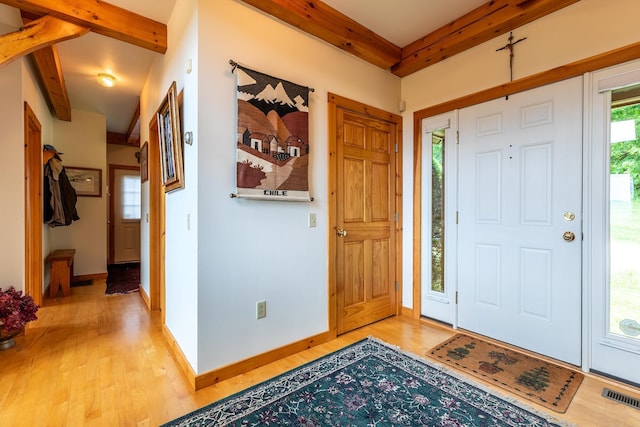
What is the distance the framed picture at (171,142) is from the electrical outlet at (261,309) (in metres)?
1.00

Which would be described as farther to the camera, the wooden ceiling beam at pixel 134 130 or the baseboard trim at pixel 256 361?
the wooden ceiling beam at pixel 134 130

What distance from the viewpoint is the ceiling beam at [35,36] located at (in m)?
2.07

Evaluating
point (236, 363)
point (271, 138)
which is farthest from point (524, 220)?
point (236, 363)

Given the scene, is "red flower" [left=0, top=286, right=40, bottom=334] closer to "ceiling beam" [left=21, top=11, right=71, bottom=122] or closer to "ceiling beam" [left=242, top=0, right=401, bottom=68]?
"ceiling beam" [left=21, top=11, right=71, bottom=122]

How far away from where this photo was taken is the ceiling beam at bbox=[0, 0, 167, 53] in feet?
6.47

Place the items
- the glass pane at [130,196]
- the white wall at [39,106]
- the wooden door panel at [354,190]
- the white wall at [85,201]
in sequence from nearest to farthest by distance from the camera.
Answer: the wooden door panel at [354,190] → the white wall at [39,106] → the white wall at [85,201] → the glass pane at [130,196]

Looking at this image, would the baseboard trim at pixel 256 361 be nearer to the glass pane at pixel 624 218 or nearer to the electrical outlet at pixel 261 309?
the electrical outlet at pixel 261 309

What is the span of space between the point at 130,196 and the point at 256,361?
19.5 feet

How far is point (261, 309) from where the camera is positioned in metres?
2.13

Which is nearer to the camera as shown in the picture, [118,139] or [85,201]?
[85,201]

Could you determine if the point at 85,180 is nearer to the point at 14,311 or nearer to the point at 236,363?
the point at 14,311

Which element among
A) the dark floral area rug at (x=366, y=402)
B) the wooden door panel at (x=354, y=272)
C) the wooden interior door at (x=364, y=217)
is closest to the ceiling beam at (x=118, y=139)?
the wooden interior door at (x=364, y=217)

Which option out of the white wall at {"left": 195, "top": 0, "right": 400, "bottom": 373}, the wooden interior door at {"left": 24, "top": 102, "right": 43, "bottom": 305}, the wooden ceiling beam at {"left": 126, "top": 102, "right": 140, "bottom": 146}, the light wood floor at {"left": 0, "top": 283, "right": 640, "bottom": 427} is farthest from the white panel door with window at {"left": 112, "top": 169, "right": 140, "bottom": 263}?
the white wall at {"left": 195, "top": 0, "right": 400, "bottom": 373}

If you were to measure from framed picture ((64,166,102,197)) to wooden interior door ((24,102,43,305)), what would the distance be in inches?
49.9
